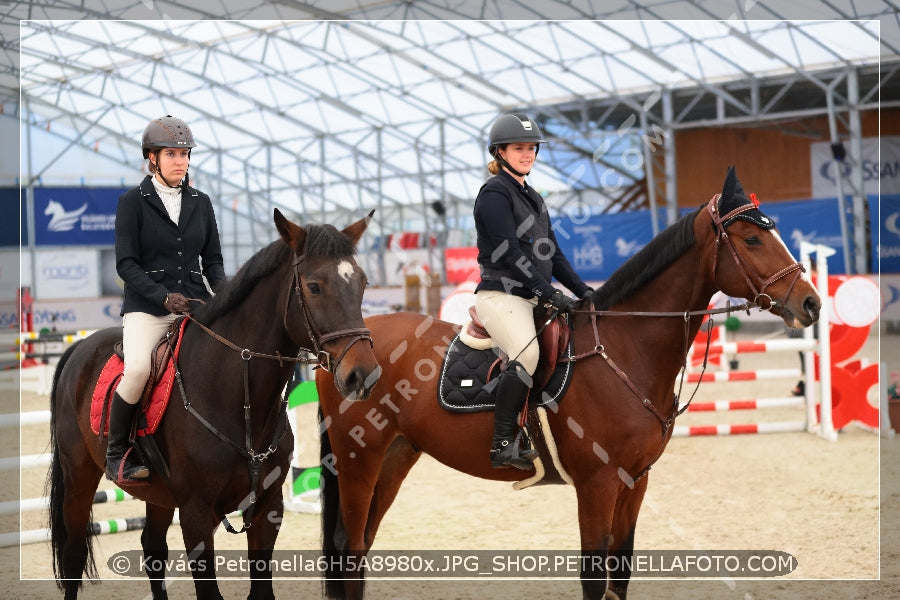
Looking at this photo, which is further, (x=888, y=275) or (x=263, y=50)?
(x=263, y=50)

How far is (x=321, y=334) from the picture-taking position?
2834 mm

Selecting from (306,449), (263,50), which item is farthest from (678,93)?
(306,449)

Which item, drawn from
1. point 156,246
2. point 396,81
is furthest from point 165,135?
point 396,81

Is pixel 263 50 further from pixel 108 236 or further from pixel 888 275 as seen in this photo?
pixel 888 275

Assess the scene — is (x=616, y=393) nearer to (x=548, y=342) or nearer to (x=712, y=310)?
(x=548, y=342)

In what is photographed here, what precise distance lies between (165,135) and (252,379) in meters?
1.03

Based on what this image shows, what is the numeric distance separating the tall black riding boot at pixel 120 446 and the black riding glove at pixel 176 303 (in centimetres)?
40

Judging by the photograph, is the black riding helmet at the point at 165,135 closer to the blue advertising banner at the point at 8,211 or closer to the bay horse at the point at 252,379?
the bay horse at the point at 252,379

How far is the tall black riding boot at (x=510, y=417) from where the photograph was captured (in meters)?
3.51

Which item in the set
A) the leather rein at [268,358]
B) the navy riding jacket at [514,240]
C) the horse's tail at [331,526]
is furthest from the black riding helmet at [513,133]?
the horse's tail at [331,526]

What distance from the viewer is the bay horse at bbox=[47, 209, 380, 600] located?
113 inches

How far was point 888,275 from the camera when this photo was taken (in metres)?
17.4

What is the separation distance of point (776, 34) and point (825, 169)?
20.6 feet

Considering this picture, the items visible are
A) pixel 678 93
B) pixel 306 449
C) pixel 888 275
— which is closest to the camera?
pixel 306 449
